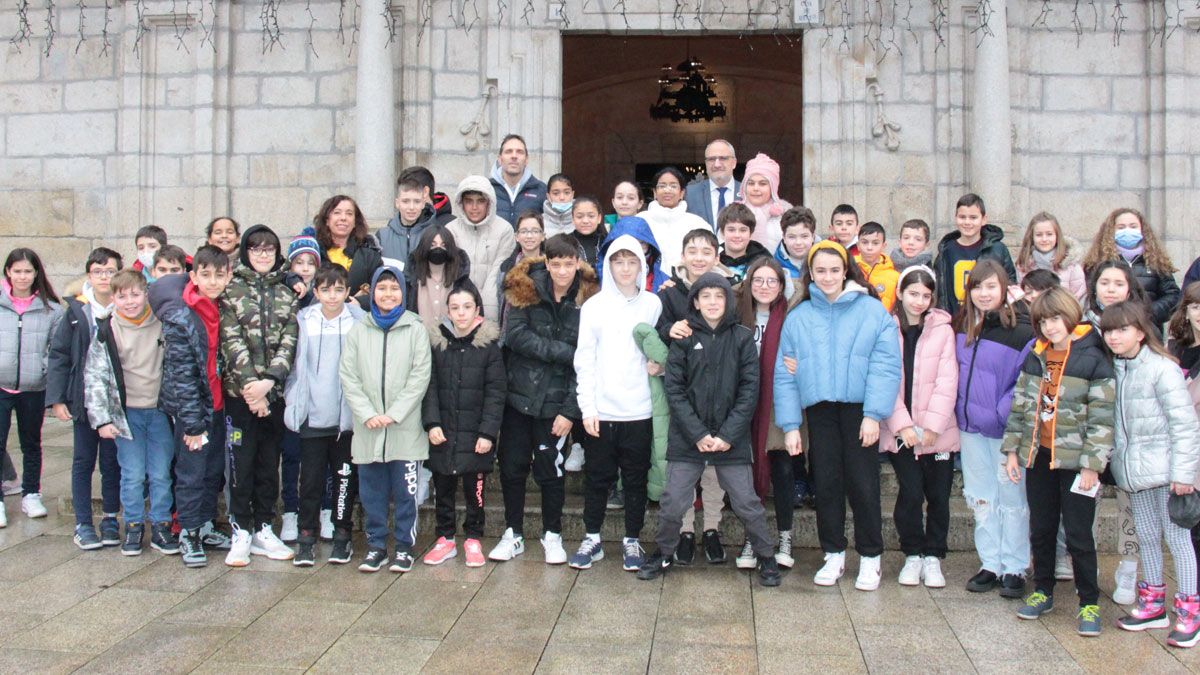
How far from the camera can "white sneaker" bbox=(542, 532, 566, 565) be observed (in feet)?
17.9

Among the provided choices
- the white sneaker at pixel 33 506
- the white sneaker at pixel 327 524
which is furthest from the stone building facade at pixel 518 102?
the white sneaker at pixel 327 524

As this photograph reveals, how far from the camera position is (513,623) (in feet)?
15.1

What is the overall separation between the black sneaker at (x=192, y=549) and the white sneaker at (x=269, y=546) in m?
0.25

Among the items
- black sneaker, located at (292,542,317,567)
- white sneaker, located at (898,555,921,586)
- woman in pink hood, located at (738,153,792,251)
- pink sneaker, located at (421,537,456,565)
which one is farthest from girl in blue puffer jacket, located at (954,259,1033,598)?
black sneaker, located at (292,542,317,567)

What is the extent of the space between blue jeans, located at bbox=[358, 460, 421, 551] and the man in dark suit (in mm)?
2516

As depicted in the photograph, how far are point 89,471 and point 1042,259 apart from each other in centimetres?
Answer: 551

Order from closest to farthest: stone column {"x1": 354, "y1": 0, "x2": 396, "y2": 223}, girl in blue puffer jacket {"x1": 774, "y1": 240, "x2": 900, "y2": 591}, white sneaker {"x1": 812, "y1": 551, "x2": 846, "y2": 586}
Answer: girl in blue puffer jacket {"x1": 774, "y1": 240, "x2": 900, "y2": 591}
white sneaker {"x1": 812, "y1": 551, "x2": 846, "y2": 586}
stone column {"x1": 354, "y1": 0, "x2": 396, "y2": 223}

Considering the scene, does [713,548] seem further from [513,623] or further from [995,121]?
[995,121]

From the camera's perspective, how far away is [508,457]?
18.4ft

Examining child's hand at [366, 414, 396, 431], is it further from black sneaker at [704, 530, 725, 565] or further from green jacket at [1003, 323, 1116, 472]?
green jacket at [1003, 323, 1116, 472]

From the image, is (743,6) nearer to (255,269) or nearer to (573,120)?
(255,269)

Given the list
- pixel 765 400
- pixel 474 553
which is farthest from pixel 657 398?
pixel 474 553

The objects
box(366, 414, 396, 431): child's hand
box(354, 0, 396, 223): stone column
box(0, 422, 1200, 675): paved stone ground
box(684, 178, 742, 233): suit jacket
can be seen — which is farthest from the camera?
box(354, 0, 396, 223): stone column

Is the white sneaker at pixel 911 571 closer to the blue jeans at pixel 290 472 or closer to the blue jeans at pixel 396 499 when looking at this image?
the blue jeans at pixel 396 499
